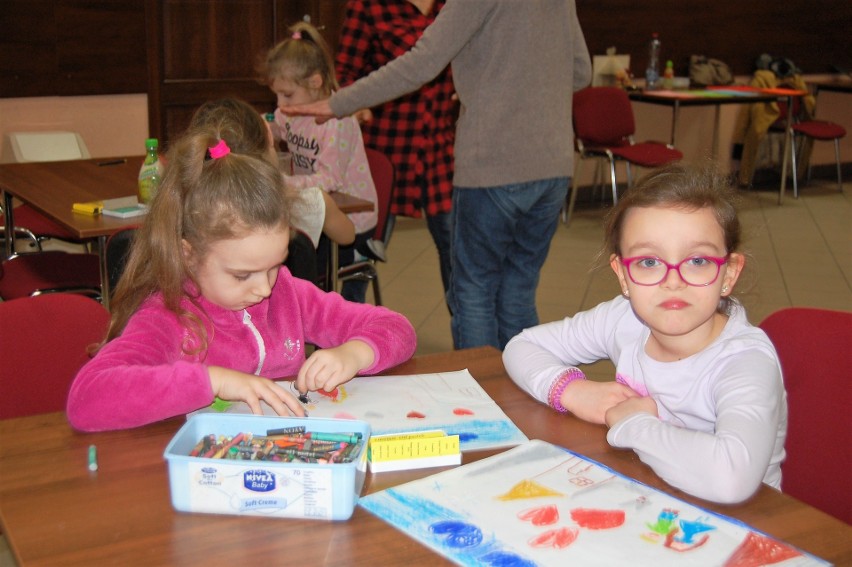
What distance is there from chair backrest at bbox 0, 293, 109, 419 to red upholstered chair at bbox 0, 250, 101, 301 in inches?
49.3

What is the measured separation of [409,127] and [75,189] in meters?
1.12

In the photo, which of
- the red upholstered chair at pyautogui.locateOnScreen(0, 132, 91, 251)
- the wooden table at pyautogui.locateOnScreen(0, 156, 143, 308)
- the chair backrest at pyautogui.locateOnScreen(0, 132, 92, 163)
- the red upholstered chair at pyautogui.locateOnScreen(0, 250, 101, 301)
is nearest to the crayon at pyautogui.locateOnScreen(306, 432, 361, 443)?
the wooden table at pyautogui.locateOnScreen(0, 156, 143, 308)

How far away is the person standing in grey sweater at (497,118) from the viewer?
239 centimetres

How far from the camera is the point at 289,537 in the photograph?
0.99m

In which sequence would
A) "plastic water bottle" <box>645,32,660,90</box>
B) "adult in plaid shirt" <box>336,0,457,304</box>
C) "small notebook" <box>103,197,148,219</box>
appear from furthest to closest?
"plastic water bottle" <box>645,32,660,90</box> → "adult in plaid shirt" <box>336,0,457,304</box> → "small notebook" <box>103,197,148,219</box>

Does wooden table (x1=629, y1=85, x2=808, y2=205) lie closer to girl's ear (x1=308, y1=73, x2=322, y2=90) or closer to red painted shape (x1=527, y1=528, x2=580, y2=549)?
girl's ear (x1=308, y1=73, x2=322, y2=90)

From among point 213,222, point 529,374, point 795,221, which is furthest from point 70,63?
point 795,221

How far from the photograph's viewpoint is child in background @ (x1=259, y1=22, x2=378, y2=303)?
3.08m

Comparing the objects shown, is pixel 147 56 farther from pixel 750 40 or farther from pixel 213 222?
pixel 750 40

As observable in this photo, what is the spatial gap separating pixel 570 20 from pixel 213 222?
4.58 ft

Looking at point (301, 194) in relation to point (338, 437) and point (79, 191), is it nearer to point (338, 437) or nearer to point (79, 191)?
point (79, 191)

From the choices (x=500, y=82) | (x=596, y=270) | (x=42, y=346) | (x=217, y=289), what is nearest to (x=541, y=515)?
(x=217, y=289)

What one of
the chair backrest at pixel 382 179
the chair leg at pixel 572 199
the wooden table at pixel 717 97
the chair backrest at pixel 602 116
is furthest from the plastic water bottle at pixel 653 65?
the chair backrest at pixel 382 179

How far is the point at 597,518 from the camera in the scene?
104 cm
